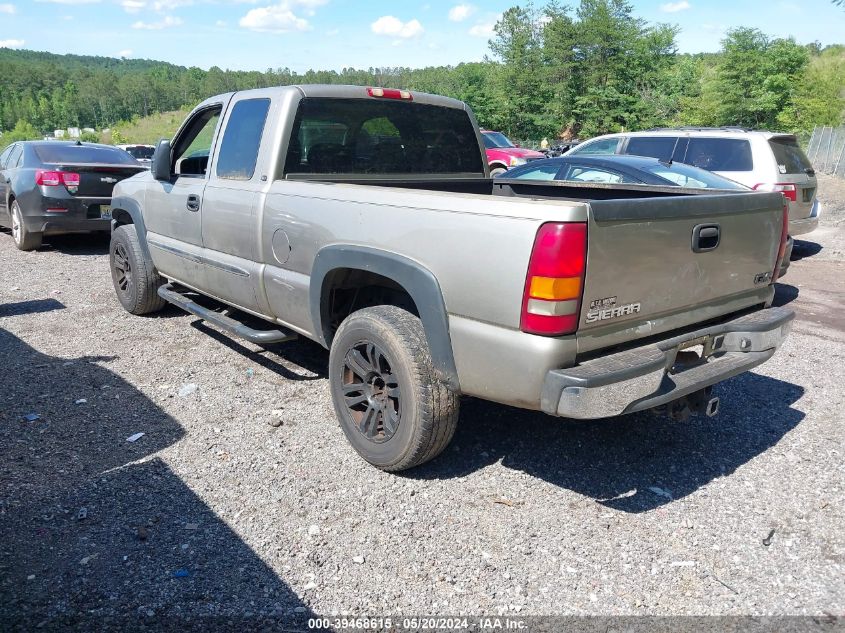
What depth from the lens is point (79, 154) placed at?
9977mm

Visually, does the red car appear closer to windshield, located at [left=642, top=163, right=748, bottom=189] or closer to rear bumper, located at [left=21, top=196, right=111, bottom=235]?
windshield, located at [left=642, top=163, right=748, bottom=189]

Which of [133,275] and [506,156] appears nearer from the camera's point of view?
[133,275]

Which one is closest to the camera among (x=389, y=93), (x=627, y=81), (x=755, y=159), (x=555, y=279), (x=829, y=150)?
(x=555, y=279)

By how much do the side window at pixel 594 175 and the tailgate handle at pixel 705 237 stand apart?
3772 millimetres

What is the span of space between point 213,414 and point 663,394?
277 cm

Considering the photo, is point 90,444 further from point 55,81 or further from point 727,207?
point 55,81

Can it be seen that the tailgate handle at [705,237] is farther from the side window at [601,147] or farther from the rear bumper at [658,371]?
the side window at [601,147]

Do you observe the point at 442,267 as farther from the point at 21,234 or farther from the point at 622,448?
the point at 21,234

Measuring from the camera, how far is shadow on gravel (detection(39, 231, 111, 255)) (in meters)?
10.1

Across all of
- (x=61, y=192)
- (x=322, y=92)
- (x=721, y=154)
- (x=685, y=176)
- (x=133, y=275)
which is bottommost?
(x=133, y=275)

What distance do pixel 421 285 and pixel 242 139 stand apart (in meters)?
2.14

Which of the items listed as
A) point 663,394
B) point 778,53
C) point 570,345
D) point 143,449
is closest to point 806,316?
point 663,394

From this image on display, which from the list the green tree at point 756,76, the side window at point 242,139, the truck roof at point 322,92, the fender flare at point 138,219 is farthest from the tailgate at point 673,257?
the green tree at point 756,76

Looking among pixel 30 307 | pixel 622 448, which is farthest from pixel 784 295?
pixel 30 307
